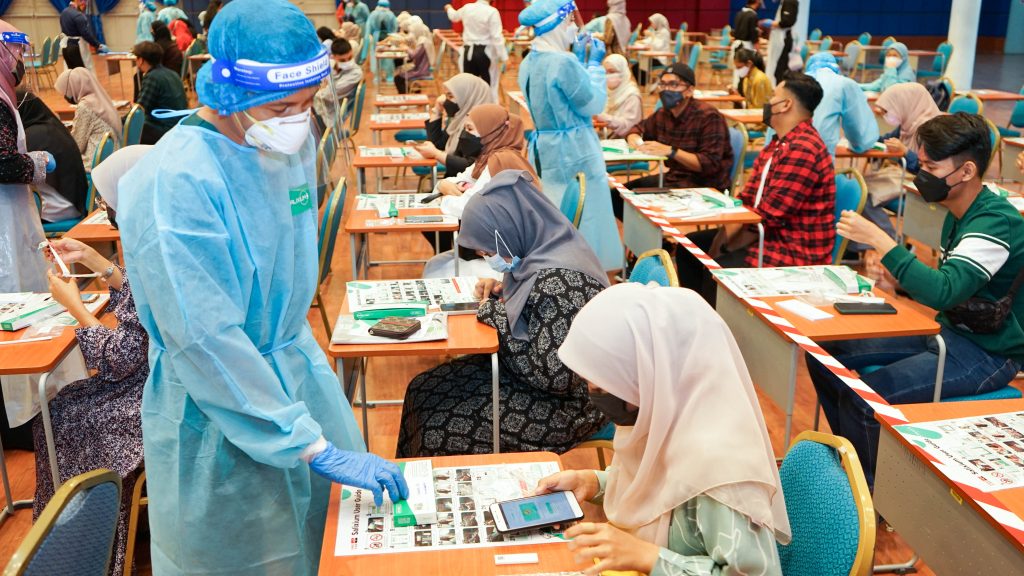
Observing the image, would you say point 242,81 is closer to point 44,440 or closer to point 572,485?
point 572,485

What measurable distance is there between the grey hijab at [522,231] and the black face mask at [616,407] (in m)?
1.16

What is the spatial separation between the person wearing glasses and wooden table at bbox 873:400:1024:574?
10.9 ft

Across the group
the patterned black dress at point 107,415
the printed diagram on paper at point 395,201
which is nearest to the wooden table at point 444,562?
the patterned black dress at point 107,415

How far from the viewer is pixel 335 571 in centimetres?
167

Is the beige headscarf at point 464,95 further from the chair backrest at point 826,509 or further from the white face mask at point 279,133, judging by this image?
the chair backrest at point 826,509

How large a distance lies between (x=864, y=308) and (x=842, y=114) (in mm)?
3218

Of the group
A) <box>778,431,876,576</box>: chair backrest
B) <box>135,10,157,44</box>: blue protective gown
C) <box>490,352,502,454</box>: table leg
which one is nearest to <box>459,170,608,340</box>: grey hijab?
<box>490,352,502,454</box>: table leg

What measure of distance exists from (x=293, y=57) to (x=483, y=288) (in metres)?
1.64

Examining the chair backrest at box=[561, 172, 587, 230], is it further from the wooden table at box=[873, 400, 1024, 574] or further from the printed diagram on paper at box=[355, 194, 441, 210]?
the wooden table at box=[873, 400, 1024, 574]

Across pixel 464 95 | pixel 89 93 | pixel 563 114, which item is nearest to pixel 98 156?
pixel 89 93

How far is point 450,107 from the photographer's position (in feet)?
20.2

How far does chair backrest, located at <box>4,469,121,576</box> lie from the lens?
1.26 meters

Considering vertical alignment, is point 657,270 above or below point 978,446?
above

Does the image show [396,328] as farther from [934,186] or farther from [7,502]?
[934,186]
